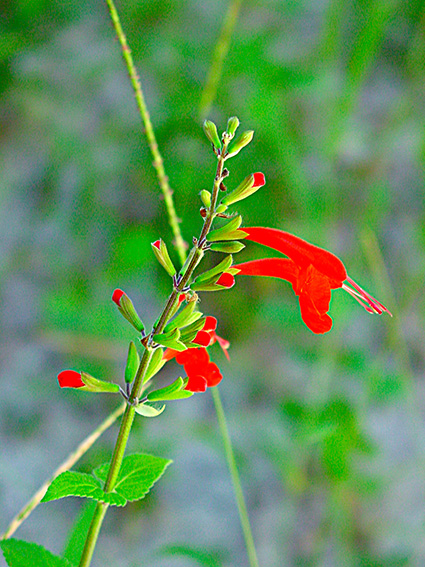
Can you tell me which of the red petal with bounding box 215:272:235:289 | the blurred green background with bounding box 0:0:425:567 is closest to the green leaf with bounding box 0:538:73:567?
the red petal with bounding box 215:272:235:289

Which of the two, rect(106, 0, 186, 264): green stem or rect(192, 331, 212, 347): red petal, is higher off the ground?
rect(106, 0, 186, 264): green stem

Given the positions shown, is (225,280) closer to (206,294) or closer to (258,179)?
(258,179)

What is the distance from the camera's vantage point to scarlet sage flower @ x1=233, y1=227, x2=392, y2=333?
0.23m

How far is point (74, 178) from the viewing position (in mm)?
889

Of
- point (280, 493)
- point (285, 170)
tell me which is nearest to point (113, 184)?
point (285, 170)

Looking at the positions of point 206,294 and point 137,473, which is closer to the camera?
point 137,473

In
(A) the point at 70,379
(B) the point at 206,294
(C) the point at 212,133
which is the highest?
(C) the point at 212,133

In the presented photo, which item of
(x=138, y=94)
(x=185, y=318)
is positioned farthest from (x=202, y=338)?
(x=138, y=94)

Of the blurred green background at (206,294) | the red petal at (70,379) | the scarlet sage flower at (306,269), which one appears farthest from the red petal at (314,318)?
the blurred green background at (206,294)

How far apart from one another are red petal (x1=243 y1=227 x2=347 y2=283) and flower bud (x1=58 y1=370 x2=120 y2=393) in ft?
0.32

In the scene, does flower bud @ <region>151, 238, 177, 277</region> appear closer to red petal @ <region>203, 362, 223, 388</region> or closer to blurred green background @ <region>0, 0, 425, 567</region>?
red petal @ <region>203, 362, 223, 388</region>

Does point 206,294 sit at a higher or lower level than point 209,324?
lower

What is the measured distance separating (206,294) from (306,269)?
69 cm

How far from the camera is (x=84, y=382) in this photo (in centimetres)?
21
